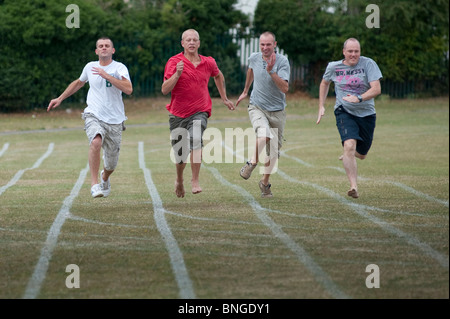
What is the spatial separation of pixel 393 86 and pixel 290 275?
106ft

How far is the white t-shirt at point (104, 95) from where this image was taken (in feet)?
34.8

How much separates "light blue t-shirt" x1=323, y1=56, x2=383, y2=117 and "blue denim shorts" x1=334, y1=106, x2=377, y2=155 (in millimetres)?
61

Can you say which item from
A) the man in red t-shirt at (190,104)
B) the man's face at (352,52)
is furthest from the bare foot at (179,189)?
the man's face at (352,52)

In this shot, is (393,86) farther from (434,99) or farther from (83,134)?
(83,134)

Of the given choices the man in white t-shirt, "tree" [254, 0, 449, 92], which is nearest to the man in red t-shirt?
the man in white t-shirt

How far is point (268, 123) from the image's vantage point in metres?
11.6

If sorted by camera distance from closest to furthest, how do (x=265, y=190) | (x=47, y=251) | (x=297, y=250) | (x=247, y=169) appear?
(x=297, y=250), (x=47, y=251), (x=265, y=190), (x=247, y=169)

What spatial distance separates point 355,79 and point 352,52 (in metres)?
0.36

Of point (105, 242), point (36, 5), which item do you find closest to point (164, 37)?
point (36, 5)

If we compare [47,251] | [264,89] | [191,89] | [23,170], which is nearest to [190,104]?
[191,89]

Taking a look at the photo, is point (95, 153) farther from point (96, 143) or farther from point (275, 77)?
point (275, 77)

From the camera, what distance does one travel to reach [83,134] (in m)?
25.5

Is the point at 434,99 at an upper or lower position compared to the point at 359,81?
lower

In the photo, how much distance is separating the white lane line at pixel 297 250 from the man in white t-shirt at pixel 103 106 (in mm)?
1981
